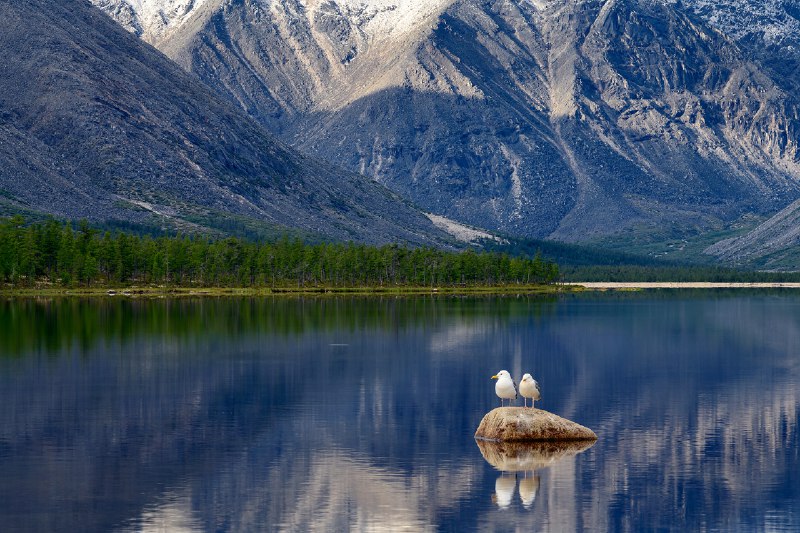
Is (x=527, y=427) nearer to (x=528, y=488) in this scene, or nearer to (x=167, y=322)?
(x=528, y=488)

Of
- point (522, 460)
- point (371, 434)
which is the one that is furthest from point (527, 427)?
point (371, 434)

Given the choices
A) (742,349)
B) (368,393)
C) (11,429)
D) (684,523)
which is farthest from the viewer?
(742,349)

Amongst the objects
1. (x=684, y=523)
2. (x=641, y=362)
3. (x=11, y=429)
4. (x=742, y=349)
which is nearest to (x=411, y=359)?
(x=641, y=362)

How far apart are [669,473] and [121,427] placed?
32870 millimetres

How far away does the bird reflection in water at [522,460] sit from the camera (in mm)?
58531

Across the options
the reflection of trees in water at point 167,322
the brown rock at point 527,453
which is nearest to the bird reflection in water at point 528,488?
the brown rock at point 527,453

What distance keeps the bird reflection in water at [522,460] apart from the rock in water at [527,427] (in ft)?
1.15

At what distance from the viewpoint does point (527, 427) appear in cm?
6825

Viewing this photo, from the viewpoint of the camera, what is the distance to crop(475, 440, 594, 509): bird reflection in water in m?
58.5

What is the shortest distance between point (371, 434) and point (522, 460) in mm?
12395

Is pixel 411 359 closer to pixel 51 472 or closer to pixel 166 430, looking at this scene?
pixel 166 430

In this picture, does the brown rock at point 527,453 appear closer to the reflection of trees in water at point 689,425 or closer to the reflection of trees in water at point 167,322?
the reflection of trees in water at point 689,425

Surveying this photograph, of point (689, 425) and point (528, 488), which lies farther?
point (689, 425)

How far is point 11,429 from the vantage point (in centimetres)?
7494
